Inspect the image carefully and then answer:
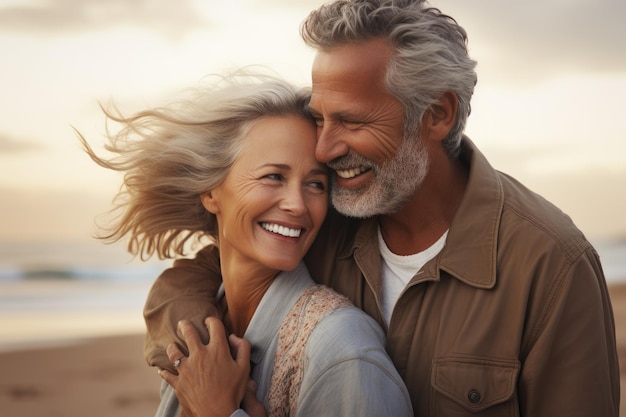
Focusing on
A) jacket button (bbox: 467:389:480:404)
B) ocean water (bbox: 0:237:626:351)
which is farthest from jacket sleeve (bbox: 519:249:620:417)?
ocean water (bbox: 0:237:626:351)

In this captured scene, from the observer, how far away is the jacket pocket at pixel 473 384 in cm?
291

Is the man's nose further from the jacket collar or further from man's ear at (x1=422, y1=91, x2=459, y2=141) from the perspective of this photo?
the jacket collar

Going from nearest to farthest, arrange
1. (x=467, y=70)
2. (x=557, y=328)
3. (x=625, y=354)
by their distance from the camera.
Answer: (x=557, y=328) < (x=467, y=70) < (x=625, y=354)

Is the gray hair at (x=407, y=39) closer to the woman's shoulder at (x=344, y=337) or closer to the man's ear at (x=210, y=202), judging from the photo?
the man's ear at (x=210, y=202)

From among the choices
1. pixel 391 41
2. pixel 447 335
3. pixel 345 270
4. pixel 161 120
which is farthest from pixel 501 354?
pixel 161 120

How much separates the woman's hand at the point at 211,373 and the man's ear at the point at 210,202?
0.46 m

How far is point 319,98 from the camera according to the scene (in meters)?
3.15

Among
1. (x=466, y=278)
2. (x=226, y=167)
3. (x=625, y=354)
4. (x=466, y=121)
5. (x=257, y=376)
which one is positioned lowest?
(x=625, y=354)

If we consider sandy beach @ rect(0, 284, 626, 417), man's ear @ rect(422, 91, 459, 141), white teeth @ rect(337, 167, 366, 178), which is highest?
man's ear @ rect(422, 91, 459, 141)

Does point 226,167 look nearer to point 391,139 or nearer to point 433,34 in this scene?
point 391,139

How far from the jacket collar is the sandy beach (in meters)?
5.20

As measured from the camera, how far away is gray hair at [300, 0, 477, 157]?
3238 millimetres

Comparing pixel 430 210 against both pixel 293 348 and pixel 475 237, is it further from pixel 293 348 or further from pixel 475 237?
pixel 293 348

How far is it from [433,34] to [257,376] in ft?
5.12
